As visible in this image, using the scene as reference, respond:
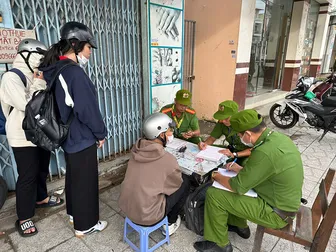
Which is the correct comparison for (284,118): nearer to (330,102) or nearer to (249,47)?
(330,102)

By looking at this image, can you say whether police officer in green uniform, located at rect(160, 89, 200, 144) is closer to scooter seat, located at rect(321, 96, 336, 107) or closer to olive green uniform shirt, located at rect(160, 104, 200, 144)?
olive green uniform shirt, located at rect(160, 104, 200, 144)

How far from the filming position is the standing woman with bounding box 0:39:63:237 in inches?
73.9

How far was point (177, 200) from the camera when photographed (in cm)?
209

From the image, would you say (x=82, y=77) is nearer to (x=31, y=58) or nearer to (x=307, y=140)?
(x=31, y=58)

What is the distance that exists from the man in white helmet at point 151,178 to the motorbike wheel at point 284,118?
4.05 metres

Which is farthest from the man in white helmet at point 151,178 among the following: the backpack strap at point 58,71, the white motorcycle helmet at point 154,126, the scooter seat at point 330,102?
the scooter seat at point 330,102

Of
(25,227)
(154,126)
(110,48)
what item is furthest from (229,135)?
(25,227)

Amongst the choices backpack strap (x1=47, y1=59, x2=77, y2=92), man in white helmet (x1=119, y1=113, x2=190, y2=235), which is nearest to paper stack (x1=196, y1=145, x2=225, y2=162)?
man in white helmet (x1=119, y1=113, x2=190, y2=235)

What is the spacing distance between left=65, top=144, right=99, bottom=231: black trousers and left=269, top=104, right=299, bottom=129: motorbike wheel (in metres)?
4.46

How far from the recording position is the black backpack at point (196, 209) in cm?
210

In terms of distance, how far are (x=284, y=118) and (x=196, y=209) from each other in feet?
13.0

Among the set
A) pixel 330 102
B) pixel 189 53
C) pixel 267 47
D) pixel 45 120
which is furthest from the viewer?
pixel 267 47

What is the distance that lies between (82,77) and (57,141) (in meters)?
0.52

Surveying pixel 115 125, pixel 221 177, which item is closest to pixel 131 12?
pixel 115 125
